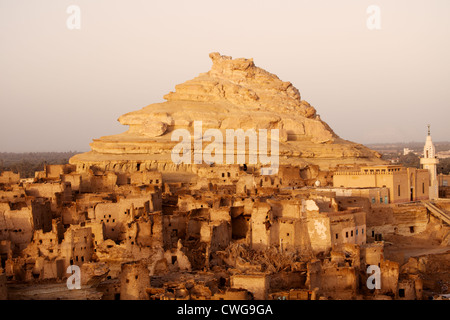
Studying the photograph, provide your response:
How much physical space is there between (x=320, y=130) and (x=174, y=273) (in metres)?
47.1

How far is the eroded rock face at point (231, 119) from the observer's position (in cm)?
6769

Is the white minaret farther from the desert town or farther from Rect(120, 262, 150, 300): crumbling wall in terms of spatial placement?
Rect(120, 262, 150, 300): crumbling wall

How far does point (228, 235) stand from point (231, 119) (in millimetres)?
36171

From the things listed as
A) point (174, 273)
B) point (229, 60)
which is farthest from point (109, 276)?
point (229, 60)

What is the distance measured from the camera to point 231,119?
73.4m

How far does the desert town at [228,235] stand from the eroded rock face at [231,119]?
734cm

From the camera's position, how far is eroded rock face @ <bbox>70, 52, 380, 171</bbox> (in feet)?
222

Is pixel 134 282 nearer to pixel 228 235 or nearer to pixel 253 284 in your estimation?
pixel 253 284

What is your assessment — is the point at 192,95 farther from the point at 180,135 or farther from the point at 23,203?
the point at 23,203

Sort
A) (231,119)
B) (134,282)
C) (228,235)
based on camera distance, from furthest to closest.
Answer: (231,119) < (228,235) < (134,282)

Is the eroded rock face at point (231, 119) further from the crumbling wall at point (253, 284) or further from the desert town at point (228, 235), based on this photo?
the crumbling wall at point (253, 284)

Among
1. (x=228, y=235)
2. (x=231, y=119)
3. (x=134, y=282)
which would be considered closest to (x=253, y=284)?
(x=134, y=282)

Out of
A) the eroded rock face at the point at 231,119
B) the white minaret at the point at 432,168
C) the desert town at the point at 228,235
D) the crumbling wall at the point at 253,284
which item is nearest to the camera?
the crumbling wall at the point at 253,284

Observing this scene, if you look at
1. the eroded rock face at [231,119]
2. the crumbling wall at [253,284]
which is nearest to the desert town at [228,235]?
the crumbling wall at [253,284]
